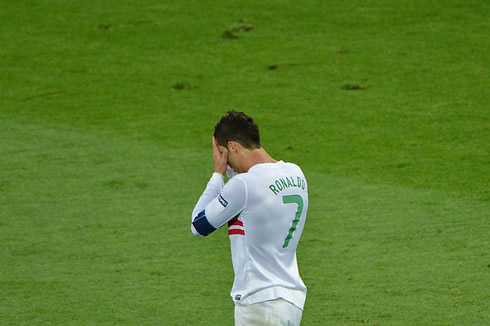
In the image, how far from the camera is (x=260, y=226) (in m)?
3.10

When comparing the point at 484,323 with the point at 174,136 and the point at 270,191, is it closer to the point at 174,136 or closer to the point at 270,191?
the point at 270,191

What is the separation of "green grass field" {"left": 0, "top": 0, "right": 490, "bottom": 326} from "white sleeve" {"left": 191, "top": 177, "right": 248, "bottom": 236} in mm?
1925

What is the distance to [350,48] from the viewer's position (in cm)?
1024

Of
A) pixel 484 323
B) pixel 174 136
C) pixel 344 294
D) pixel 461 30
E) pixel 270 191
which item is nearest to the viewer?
pixel 270 191

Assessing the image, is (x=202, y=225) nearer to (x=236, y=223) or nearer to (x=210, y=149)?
(x=236, y=223)

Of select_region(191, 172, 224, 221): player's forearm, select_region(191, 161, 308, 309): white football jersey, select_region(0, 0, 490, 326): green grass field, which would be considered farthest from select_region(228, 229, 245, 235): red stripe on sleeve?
select_region(0, 0, 490, 326): green grass field

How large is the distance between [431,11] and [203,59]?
3433 millimetres

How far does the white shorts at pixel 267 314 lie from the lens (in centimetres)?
309

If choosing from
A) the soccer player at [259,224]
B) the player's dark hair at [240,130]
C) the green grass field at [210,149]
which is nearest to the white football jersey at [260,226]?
the soccer player at [259,224]

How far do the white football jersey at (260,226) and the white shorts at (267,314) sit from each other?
0.02m

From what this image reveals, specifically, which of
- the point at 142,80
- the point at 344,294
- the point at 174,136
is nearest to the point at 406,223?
the point at 344,294

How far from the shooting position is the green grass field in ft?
17.4

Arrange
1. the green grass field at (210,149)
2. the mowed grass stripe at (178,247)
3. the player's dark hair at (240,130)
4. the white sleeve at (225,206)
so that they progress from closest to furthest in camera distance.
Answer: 1. the white sleeve at (225,206)
2. the player's dark hair at (240,130)
3. the mowed grass stripe at (178,247)
4. the green grass field at (210,149)

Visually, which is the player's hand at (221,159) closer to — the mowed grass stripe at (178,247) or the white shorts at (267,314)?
the white shorts at (267,314)
